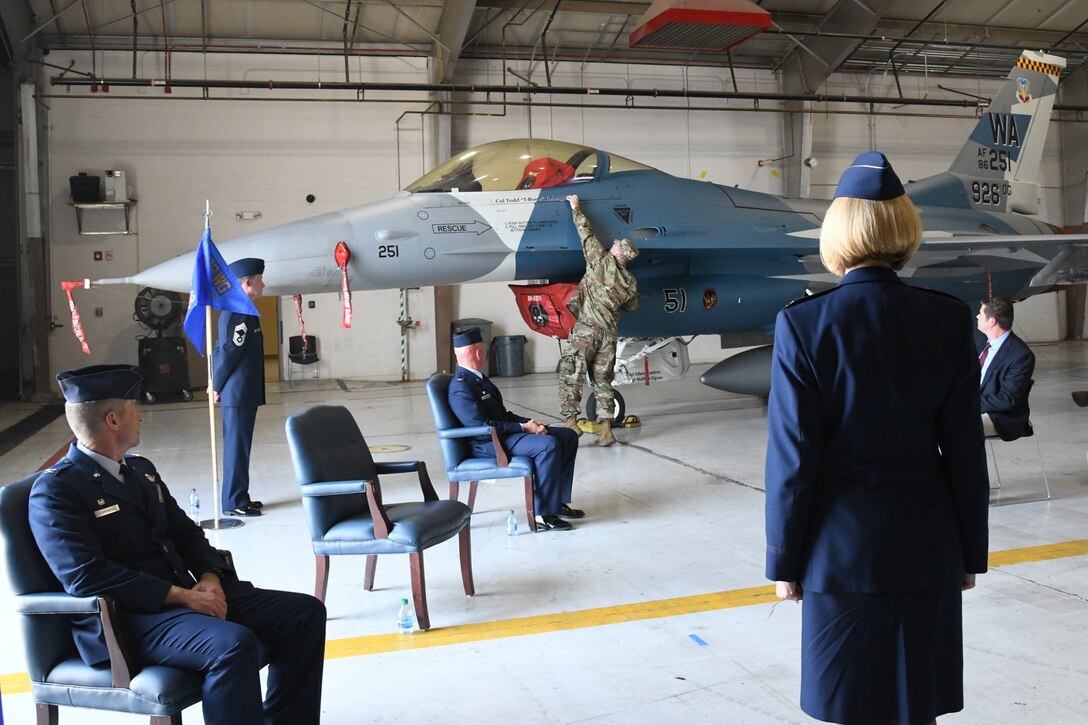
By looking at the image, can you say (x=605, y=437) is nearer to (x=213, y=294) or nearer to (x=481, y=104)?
(x=213, y=294)

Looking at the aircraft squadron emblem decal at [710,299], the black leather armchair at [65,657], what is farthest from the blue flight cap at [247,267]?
the aircraft squadron emblem decal at [710,299]

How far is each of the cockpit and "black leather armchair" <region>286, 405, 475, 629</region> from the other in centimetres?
442

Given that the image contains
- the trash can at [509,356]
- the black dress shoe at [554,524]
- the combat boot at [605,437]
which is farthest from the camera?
the trash can at [509,356]

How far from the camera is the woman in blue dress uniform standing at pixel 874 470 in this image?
5.96ft

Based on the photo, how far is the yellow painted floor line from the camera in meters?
3.48

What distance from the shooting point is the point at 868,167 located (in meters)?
1.88

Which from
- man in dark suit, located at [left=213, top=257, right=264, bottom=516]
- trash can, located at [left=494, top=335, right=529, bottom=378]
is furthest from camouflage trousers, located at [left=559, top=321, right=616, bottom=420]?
trash can, located at [left=494, top=335, right=529, bottom=378]

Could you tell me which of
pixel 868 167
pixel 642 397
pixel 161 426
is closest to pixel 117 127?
pixel 161 426

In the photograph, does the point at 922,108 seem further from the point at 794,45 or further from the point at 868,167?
the point at 868,167

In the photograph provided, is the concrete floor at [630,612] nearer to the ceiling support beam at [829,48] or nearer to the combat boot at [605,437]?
the combat boot at [605,437]

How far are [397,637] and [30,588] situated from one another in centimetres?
161

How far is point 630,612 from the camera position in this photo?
3.80 m

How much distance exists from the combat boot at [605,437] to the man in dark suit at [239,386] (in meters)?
3.36

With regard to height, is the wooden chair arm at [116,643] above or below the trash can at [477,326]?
below
